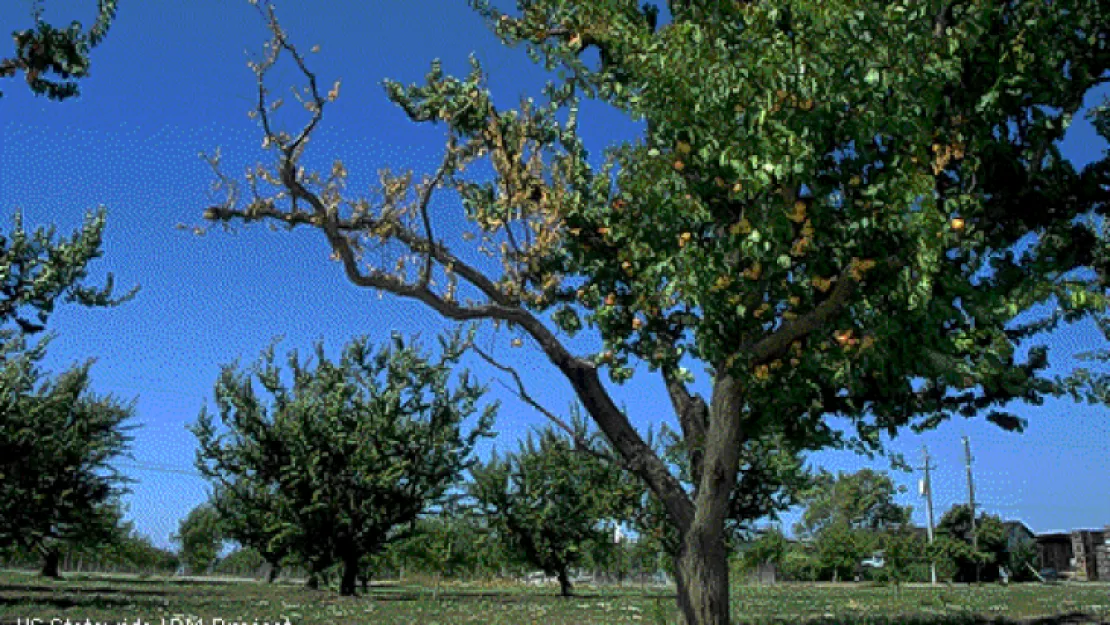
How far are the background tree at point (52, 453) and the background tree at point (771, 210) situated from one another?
17676 millimetres

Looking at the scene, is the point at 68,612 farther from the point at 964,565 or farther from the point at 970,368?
the point at 964,565

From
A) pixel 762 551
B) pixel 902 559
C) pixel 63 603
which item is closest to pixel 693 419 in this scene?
pixel 63 603

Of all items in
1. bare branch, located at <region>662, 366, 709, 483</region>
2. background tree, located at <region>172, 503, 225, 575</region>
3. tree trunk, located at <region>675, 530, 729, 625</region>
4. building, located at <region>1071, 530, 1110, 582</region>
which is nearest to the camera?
tree trunk, located at <region>675, 530, 729, 625</region>

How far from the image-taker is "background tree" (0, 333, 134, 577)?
26.7m

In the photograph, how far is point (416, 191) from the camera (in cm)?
1192

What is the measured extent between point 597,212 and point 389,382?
2499 centimetres

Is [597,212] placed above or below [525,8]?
below

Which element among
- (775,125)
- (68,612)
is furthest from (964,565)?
(775,125)

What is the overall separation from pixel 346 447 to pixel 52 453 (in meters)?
10.1

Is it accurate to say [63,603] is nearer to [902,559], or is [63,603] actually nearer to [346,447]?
[346,447]

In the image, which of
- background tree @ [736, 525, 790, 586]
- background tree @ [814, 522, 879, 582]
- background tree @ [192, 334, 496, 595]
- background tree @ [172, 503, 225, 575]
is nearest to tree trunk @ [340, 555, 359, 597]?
background tree @ [192, 334, 496, 595]

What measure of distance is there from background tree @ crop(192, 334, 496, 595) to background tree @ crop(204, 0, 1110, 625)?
67.7 feet

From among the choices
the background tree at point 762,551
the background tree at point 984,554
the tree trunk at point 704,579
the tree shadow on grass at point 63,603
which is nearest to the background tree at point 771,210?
the tree trunk at point 704,579

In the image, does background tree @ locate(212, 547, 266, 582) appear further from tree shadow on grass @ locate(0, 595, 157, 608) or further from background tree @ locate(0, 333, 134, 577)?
tree shadow on grass @ locate(0, 595, 157, 608)
